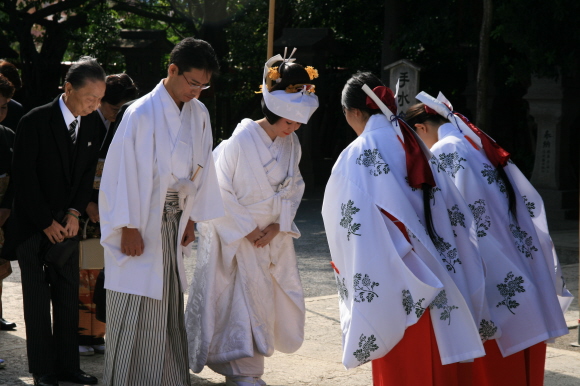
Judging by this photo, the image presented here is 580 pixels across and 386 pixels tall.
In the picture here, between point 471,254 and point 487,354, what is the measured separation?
57 cm

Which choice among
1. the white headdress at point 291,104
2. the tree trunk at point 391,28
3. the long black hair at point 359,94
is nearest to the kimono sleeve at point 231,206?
the white headdress at point 291,104

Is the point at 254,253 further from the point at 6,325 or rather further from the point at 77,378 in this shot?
the point at 6,325

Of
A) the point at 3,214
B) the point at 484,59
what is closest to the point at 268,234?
the point at 3,214

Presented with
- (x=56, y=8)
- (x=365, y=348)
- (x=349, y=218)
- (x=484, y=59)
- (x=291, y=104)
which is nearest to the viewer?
(x=365, y=348)

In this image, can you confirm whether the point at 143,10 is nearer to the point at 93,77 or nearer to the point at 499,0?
the point at 499,0

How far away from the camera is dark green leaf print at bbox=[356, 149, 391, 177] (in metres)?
3.03

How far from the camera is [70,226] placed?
12.5ft

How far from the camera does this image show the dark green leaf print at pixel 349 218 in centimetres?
299

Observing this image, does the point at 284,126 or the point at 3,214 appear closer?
the point at 284,126

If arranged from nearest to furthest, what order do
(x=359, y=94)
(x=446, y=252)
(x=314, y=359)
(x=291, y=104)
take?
1. (x=446, y=252)
2. (x=359, y=94)
3. (x=291, y=104)
4. (x=314, y=359)

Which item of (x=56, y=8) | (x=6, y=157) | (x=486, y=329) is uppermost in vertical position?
(x=56, y=8)

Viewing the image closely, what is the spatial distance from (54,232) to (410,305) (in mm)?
1914

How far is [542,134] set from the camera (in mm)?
11625

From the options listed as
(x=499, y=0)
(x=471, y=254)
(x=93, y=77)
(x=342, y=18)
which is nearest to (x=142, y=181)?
(x=93, y=77)
